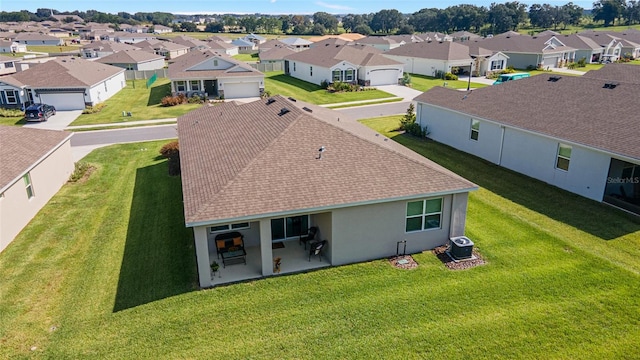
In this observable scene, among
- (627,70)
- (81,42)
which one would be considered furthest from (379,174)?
(81,42)

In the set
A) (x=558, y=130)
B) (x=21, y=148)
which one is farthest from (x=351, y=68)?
(x=21, y=148)

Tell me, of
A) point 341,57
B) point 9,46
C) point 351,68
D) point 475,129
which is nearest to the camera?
point 475,129

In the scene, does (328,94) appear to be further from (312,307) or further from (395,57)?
(312,307)

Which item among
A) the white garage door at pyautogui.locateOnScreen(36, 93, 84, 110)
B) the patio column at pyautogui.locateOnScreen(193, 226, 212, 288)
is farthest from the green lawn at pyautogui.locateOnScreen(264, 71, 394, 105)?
the patio column at pyautogui.locateOnScreen(193, 226, 212, 288)

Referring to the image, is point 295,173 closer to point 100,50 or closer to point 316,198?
point 316,198

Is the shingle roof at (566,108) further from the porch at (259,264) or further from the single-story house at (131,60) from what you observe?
the single-story house at (131,60)

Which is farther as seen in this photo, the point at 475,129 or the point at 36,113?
the point at 36,113

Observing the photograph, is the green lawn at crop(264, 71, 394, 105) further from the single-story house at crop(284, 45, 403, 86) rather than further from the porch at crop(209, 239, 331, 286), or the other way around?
the porch at crop(209, 239, 331, 286)
